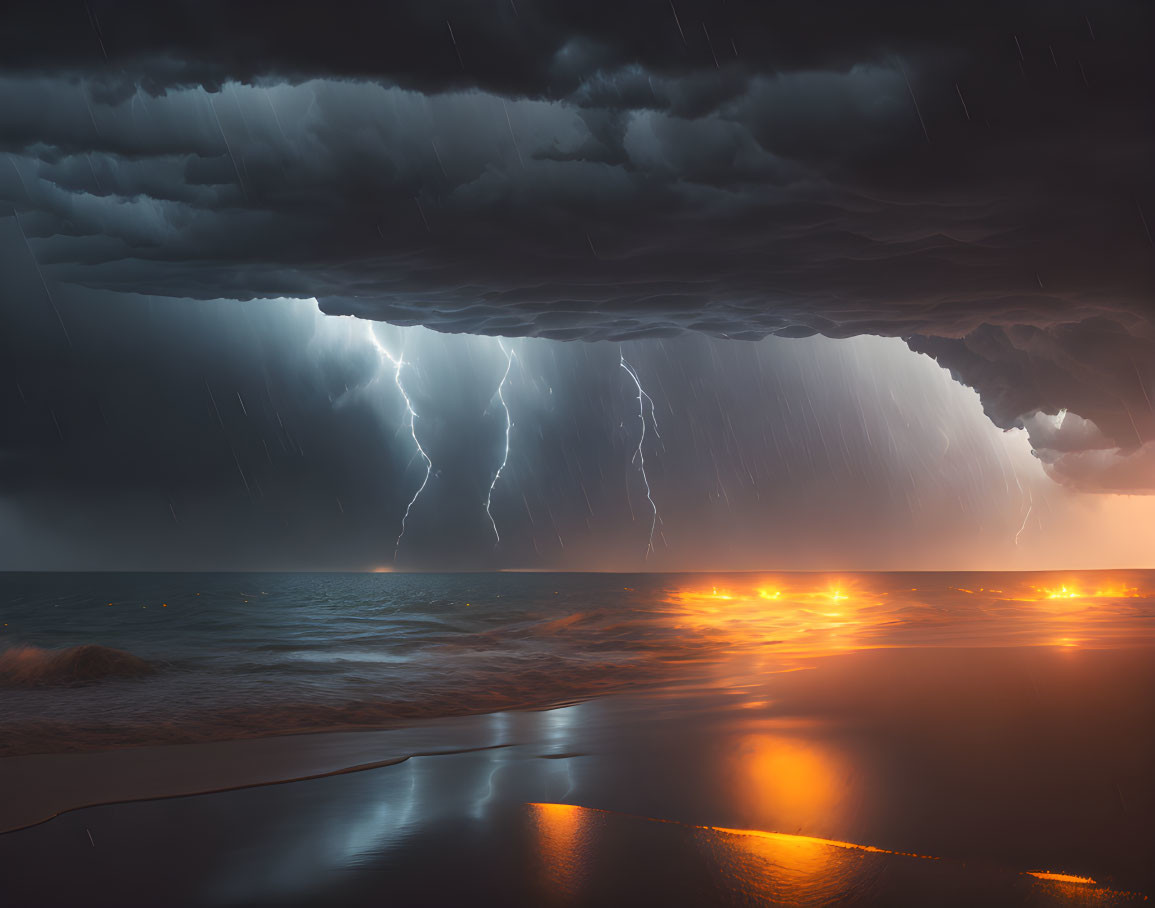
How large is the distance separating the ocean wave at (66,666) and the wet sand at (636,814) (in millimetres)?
7848

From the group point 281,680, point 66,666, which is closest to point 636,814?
point 281,680

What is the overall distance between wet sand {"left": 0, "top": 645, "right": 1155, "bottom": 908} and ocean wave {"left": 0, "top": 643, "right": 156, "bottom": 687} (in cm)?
785

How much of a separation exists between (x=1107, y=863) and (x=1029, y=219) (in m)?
19.9

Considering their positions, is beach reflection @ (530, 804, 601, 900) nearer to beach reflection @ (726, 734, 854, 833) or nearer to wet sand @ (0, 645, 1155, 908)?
wet sand @ (0, 645, 1155, 908)

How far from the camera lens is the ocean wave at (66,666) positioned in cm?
1436

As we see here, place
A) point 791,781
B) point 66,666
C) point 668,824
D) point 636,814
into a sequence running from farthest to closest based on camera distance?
point 66,666 → point 791,781 → point 636,814 → point 668,824

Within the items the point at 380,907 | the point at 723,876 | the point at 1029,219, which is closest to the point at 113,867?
the point at 380,907

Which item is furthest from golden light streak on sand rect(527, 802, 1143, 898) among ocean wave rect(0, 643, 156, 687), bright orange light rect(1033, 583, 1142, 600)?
bright orange light rect(1033, 583, 1142, 600)

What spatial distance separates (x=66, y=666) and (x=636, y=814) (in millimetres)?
13525

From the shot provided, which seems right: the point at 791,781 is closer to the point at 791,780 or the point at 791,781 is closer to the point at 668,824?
the point at 791,780

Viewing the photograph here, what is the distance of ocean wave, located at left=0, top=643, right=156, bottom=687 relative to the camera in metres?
14.4

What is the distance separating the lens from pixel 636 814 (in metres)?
5.18

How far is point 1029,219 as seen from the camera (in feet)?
67.1

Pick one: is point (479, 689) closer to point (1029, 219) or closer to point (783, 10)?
point (783, 10)
